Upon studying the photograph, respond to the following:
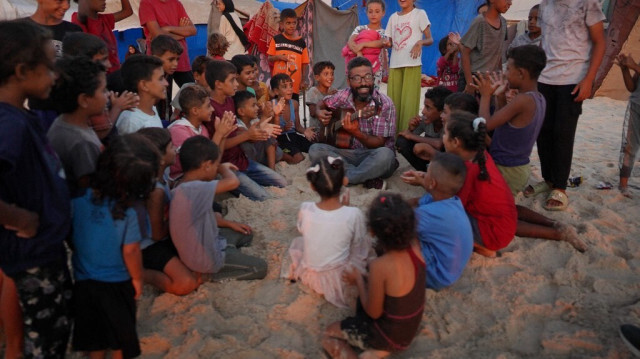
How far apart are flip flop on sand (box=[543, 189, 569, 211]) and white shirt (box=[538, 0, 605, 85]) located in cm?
93

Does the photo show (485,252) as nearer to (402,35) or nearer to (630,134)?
(630,134)

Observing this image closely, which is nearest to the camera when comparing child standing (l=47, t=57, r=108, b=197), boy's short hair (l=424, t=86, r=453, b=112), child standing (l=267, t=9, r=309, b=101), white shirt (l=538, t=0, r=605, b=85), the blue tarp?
child standing (l=47, t=57, r=108, b=197)

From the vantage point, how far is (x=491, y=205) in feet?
8.68

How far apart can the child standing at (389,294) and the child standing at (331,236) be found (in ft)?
1.12

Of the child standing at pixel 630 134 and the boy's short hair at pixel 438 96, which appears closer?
the child standing at pixel 630 134

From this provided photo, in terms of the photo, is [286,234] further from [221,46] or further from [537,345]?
[221,46]

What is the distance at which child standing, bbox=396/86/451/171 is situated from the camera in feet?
12.6

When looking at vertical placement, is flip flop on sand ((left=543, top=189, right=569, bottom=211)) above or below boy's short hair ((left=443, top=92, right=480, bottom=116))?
below

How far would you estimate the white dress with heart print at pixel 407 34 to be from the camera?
5.04 metres

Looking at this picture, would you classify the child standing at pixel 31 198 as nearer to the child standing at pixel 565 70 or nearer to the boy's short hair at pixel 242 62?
the boy's short hair at pixel 242 62

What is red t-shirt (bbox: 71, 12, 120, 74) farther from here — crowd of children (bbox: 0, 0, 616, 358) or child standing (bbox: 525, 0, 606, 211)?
child standing (bbox: 525, 0, 606, 211)

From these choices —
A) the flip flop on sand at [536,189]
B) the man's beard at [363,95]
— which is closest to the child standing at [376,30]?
the man's beard at [363,95]

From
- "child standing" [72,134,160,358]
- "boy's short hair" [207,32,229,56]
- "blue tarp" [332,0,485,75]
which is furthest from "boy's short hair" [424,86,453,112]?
"blue tarp" [332,0,485,75]

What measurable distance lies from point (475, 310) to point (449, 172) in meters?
0.78
